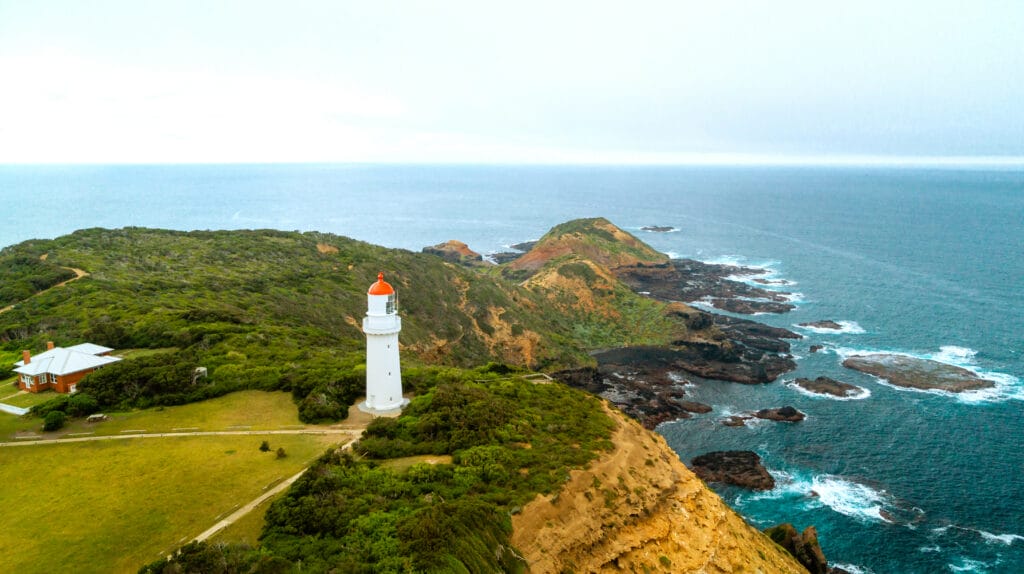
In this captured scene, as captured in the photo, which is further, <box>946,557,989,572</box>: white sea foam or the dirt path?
the dirt path

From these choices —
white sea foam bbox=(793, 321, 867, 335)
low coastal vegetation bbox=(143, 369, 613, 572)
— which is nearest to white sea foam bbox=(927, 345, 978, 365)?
white sea foam bbox=(793, 321, 867, 335)

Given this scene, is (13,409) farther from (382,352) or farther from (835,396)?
(835,396)

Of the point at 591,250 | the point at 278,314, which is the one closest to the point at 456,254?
the point at 591,250

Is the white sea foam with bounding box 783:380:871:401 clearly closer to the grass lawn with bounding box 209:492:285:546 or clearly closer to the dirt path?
the grass lawn with bounding box 209:492:285:546

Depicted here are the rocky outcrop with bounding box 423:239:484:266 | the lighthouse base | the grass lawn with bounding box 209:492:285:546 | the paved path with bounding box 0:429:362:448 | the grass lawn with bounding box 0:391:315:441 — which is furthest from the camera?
the rocky outcrop with bounding box 423:239:484:266

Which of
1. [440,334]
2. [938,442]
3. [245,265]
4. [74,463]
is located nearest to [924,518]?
[938,442]

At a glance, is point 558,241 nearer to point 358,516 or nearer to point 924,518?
point 924,518

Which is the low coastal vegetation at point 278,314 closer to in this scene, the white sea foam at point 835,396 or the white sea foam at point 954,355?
the white sea foam at point 835,396
